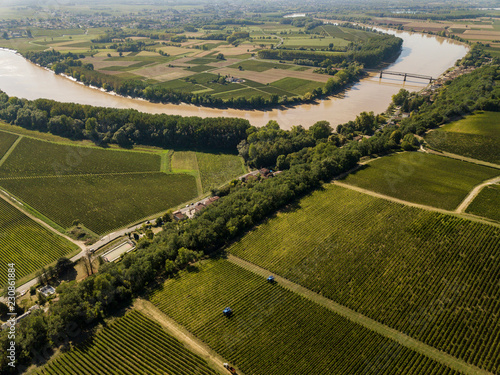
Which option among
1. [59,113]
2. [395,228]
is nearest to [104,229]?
[395,228]

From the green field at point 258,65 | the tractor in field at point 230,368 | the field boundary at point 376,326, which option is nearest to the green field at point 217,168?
the field boundary at point 376,326

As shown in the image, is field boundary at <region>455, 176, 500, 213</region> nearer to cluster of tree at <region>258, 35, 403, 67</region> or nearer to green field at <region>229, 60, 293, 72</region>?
cluster of tree at <region>258, 35, 403, 67</region>

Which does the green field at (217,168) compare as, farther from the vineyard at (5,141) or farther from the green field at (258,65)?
the green field at (258,65)

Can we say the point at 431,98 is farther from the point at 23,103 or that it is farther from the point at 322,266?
the point at 23,103

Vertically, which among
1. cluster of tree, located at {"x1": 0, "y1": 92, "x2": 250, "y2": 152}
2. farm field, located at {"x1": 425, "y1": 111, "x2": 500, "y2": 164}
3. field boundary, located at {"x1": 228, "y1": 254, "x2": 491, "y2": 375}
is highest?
farm field, located at {"x1": 425, "y1": 111, "x2": 500, "y2": 164}

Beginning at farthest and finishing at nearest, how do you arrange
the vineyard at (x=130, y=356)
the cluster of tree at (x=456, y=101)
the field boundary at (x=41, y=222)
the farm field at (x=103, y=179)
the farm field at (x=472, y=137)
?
1. the cluster of tree at (x=456, y=101)
2. the farm field at (x=472, y=137)
3. the farm field at (x=103, y=179)
4. the field boundary at (x=41, y=222)
5. the vineyard at (x=130, y=356)

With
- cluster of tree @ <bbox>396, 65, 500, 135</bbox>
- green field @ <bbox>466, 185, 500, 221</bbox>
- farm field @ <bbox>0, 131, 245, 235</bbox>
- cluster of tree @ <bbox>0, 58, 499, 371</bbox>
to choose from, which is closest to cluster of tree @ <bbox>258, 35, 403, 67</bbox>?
cluster of tree @ <bbox>396, 65, 500, 135</bbox>
